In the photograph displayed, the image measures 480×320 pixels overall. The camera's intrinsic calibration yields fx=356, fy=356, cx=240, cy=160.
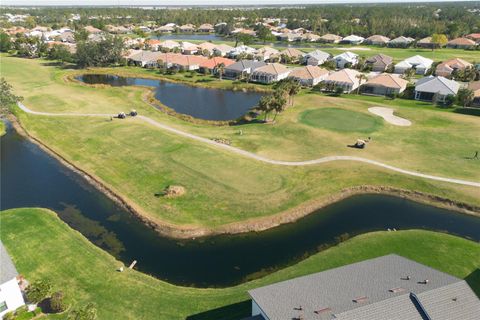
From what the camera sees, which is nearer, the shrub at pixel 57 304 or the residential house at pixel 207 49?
the shrub at pixel 57 304

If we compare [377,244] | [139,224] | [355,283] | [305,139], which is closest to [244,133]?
[305,139]

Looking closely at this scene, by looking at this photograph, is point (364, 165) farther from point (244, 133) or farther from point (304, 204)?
point (244, 133)

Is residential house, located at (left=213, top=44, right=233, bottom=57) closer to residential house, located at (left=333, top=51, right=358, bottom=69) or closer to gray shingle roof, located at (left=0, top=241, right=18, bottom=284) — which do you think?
residential house, located at (left=333, top=51, right=358, bottom=69)

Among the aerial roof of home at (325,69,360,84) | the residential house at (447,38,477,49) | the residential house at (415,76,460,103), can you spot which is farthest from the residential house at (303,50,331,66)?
A: the residential house at (447,38,477,49)

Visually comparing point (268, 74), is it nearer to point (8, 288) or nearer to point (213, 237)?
point (213, 237)

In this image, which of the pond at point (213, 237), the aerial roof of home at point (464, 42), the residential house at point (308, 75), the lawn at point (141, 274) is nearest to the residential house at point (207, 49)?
the residential house at point (308, 75)

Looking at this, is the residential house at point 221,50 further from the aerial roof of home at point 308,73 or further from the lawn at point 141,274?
the lawn at point 141,274
